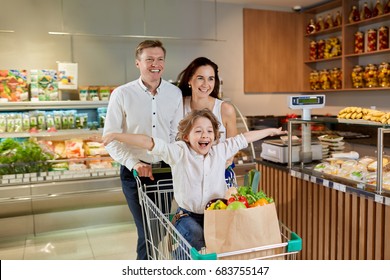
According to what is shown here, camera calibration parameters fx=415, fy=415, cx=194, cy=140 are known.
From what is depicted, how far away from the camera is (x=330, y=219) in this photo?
2.71 metres

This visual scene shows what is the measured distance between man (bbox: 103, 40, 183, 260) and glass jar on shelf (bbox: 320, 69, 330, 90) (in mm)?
4132

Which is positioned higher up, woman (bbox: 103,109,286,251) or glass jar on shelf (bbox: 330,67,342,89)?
glass jar on shelf (bbox: 330,67,342,89)

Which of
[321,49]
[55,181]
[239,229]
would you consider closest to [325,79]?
[321,49]

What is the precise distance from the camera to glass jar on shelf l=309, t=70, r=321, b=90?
650 centimetres

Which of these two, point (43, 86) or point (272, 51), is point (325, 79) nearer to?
point (272, 51)

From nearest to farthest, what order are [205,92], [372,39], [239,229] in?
[239,229] < [205,92] < [372,39]

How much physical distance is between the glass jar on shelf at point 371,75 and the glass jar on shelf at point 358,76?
9 cm

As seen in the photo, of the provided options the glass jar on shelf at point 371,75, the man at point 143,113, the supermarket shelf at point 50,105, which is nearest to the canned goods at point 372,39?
the glass jar on shelf at point 371,75

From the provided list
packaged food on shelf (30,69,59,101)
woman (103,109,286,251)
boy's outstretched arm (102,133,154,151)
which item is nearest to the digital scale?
woman (103,109,286,251)

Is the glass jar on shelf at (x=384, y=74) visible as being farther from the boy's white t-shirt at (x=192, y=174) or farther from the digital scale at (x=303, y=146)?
the boy's white t-shirt at (x=192, y=174)

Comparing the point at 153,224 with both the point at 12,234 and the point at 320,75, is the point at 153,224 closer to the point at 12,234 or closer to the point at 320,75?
the point at 12,234

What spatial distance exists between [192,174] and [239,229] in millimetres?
554

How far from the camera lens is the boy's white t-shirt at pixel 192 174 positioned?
6.86 ft

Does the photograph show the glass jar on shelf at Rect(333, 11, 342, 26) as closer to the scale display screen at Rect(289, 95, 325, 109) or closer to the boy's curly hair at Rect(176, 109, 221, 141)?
the scale display screen at Rect(289, 95, 325, 109)
